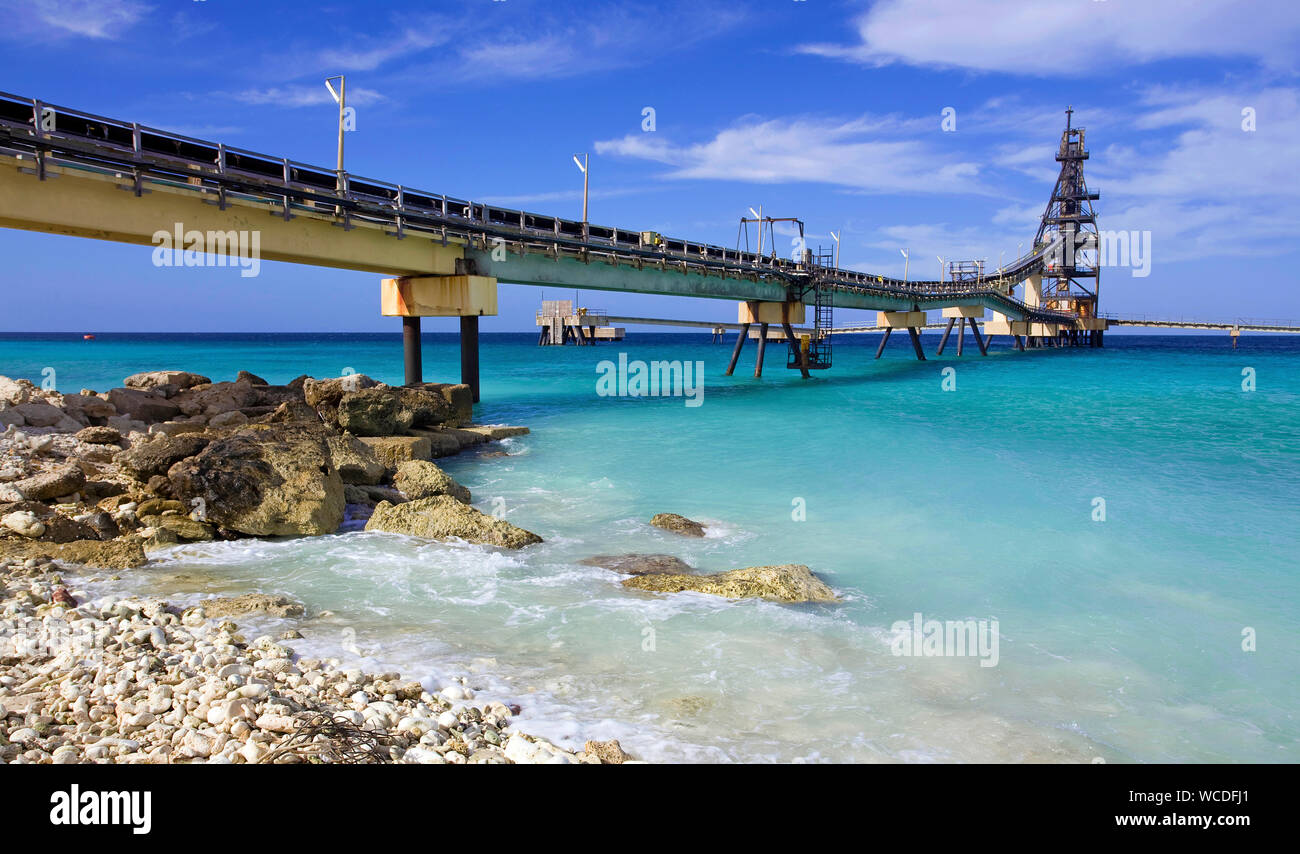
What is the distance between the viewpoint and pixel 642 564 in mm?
10141

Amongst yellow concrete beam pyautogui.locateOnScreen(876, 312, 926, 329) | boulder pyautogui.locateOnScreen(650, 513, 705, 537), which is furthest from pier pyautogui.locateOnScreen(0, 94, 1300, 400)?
boulder pyautogui.locateOnScreen(650, 513, 705, 537)

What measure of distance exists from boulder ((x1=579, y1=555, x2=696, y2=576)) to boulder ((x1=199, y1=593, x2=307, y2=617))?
367 cm

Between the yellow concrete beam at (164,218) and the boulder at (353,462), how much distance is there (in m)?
7.35

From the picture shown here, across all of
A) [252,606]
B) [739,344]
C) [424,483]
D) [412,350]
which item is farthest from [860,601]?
[739,344]

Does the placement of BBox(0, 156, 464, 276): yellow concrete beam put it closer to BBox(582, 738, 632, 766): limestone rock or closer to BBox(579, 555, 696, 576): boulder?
BBox(579, 555, 696, 576): boulder

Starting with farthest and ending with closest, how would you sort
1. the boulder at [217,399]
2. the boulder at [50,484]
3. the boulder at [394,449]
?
the boulder at [217,399]
the boulder at [394,449]
the boulder at [50,484]

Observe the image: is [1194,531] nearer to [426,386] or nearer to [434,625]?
[434,625]

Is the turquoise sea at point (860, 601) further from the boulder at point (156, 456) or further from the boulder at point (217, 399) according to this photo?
the boulder at point (217, 399)

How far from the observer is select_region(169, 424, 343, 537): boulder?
35.3ft

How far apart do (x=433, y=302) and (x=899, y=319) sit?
144 ft

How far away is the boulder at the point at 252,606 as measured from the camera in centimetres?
763

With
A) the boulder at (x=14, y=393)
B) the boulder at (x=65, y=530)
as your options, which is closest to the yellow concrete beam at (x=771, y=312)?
the boulder at (x=14, y=393)

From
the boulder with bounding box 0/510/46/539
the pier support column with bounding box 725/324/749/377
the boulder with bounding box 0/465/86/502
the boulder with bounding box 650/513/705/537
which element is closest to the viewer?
the boulder with bounding box 0/510/46/539
